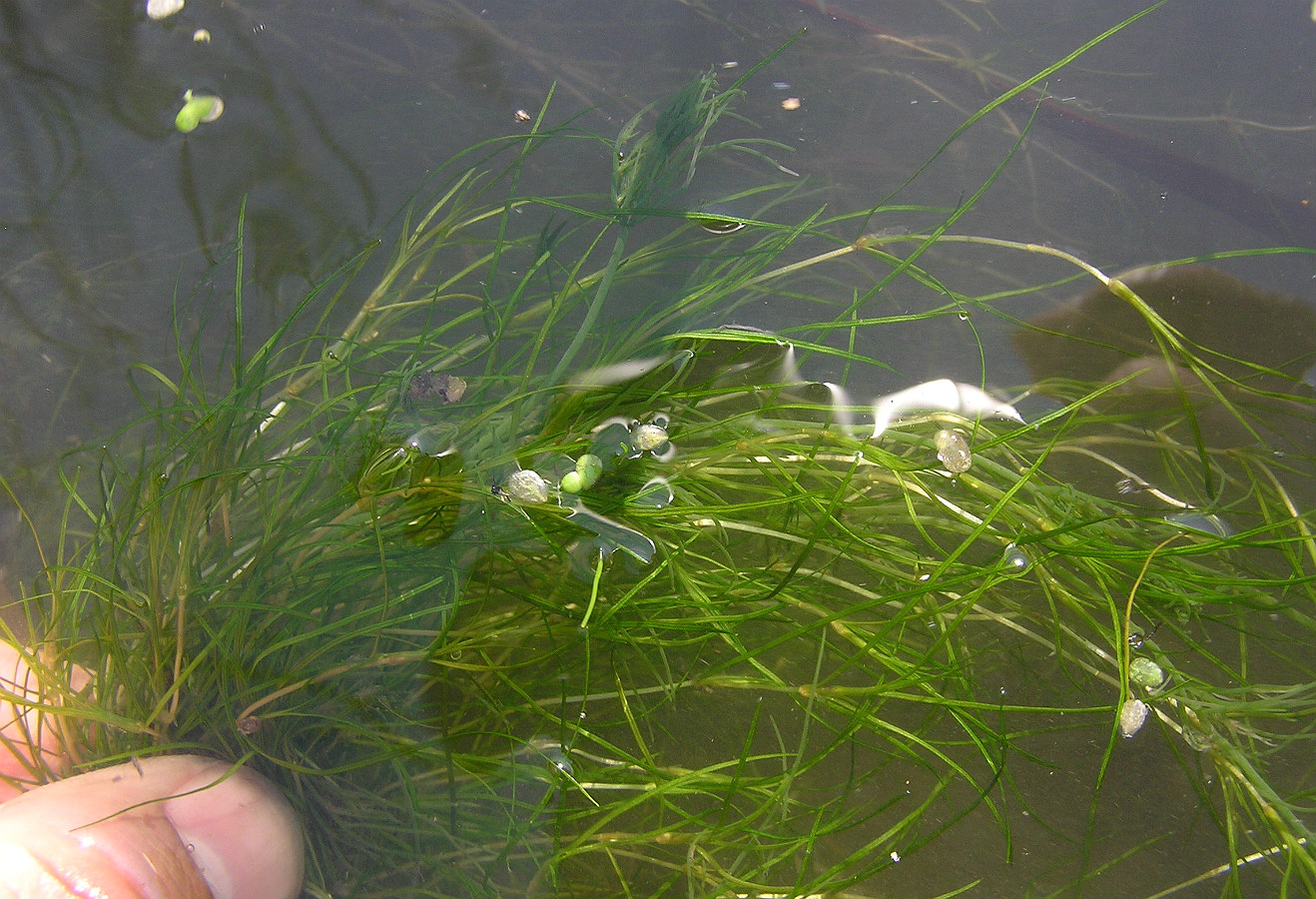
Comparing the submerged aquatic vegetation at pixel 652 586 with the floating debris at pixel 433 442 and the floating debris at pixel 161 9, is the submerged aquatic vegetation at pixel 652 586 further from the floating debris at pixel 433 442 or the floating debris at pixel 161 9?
the floating debris at pixel 161 9

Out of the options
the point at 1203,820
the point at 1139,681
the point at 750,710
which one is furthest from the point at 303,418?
the point at 1203,820

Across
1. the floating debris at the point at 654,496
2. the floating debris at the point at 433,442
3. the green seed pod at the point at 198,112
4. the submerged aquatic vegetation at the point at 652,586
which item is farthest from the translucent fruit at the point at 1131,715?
the green seed pod at the point at 198,112

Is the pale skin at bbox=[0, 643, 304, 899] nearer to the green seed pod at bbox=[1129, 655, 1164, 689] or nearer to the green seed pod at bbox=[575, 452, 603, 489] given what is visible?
the green seed pod at bbox=[575, 452, 603, 489]

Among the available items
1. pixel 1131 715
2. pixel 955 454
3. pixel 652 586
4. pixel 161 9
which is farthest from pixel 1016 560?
pixel 161 9

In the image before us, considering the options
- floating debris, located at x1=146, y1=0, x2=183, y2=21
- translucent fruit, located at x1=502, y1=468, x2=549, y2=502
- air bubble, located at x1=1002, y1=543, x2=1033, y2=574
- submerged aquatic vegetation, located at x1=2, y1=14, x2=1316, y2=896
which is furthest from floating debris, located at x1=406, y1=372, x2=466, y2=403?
floating debris, located at x1=146, y1=0, x2=183, y2=21

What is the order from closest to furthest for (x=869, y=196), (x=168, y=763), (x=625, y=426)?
1. (x=168, y=763)
2. (x=625, y=426)
3. (x=869, y=196)

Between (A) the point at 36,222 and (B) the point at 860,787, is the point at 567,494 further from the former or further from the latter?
(A) the point at 36,222
